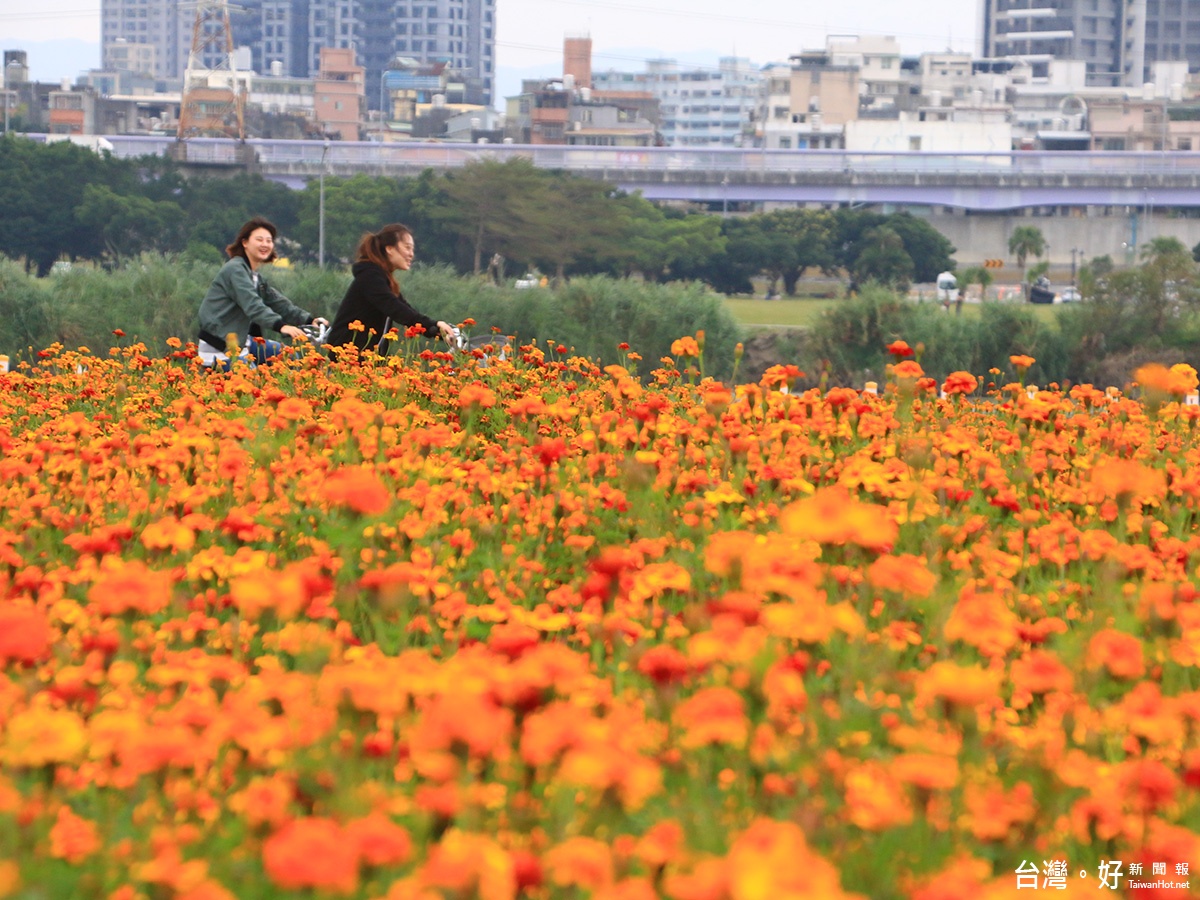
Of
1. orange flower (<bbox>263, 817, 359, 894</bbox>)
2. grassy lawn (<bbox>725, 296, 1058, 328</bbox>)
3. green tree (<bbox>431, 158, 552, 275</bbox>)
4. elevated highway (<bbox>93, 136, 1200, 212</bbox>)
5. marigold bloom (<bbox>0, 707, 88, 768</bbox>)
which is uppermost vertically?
elevated highway (<bbox>93, 136, 1200, 212</bbox>)

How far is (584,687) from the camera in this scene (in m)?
2.46

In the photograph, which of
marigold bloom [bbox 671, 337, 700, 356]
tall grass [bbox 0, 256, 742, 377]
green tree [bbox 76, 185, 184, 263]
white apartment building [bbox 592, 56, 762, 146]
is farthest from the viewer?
white apartment building [bbox 592, 56, 762, 146]

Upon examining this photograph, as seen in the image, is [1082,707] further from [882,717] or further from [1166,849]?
[1166,849]

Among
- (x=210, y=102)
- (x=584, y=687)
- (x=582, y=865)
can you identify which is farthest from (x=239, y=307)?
(x=210, y=102)

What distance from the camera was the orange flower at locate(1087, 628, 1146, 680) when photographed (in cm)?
218

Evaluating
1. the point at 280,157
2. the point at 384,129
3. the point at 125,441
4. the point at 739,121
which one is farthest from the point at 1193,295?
the point at 739,121

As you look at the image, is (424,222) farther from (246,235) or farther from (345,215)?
(246,235)

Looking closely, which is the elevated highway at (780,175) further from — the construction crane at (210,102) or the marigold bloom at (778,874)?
the marigold bloom at (778,874)

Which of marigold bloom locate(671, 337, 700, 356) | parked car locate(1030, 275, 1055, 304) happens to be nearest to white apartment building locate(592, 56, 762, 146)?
parked car locate(1030, 275, 1055, 304)

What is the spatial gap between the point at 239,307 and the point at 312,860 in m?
6.73

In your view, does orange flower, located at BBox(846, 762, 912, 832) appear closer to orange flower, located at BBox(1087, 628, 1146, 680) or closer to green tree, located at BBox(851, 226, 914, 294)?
orange flower, located at BBox(1087, 628, 1146, 680)

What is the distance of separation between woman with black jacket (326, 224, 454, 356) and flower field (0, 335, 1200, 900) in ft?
10.7

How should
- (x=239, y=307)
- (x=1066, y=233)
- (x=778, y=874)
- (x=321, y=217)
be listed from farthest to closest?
(x=1066, y=233), (x=321, y=217), (x=239, y=307), (x=778, y=874)

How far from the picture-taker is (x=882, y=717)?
245 centimetres
